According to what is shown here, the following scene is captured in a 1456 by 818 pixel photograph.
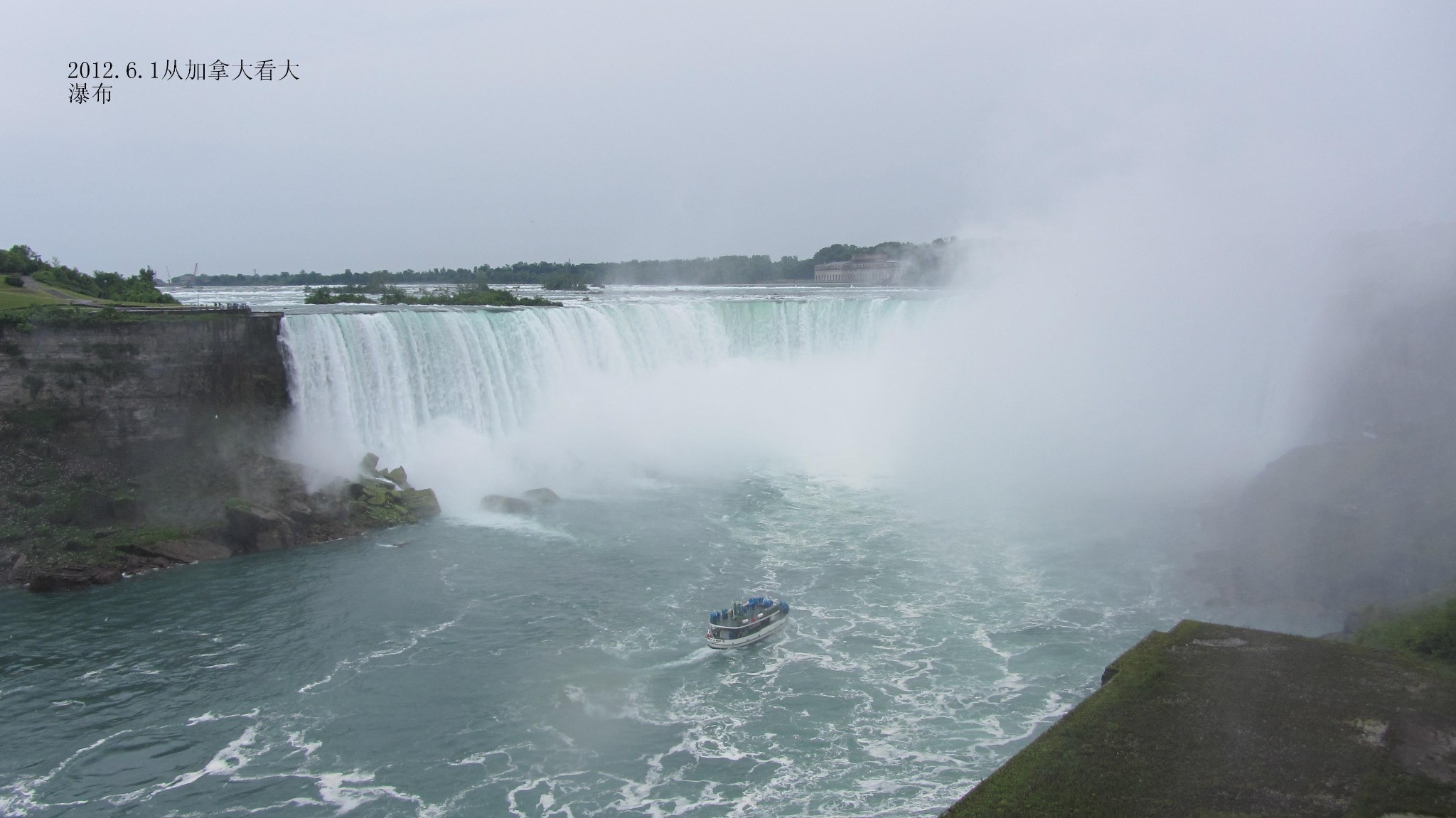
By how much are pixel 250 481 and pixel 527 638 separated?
10569 mm

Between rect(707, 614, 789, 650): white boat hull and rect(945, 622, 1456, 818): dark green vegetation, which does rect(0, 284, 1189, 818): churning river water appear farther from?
rect(945, 622, 1456, 818): dark green vegetation

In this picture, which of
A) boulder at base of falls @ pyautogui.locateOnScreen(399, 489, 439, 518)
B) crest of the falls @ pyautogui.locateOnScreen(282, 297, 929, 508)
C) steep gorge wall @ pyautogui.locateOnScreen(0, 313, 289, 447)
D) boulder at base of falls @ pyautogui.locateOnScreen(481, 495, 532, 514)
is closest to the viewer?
steep gorge wall @ pyautogui.locateOnScreen(0, 313, 289, 447)

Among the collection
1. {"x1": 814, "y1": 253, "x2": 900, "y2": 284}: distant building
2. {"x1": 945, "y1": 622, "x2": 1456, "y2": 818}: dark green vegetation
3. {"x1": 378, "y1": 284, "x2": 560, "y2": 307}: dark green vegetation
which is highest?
{"x1": 814, "y1": 253, "x2": 900, "y2": 284}: distant building

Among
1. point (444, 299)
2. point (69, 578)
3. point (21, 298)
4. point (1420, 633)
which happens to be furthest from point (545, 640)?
point (444, 299)

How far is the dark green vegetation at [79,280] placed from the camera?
29484 millimetres

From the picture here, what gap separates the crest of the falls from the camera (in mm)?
24641

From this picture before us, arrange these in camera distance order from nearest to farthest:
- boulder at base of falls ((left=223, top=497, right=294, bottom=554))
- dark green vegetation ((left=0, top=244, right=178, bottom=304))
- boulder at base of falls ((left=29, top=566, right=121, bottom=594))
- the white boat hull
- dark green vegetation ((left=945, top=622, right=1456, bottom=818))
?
dark green vegetation ((left=945, top=622, right=1456, bottom=818)) → the white boat hull → boulder at base of falls ((left=29, top=566, right=121, bottom=594)) → boulder at base of falls ((left=223, top=497, right=294, bottom=554)) → dark green vegetation ((left=0, top=244, right=178, bottom=304))

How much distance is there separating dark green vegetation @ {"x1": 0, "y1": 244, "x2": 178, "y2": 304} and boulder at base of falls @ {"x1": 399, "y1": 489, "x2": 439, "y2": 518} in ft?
45.0

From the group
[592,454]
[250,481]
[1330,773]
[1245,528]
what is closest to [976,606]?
[1245,528]

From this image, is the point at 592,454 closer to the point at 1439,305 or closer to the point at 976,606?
the point at 976,606

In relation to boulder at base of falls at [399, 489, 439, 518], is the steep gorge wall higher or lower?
higher

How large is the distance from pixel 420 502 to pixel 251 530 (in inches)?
145

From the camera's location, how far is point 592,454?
27969 mm

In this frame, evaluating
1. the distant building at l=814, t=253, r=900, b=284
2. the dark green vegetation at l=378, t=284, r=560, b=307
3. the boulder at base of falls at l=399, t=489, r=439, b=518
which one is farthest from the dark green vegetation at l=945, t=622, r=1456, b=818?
the distant building at l=814, t=253, r=900, b=284
